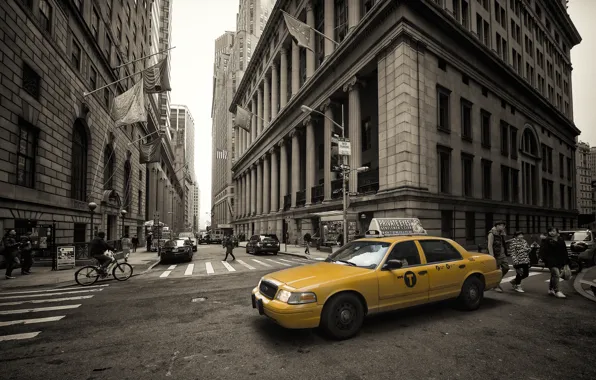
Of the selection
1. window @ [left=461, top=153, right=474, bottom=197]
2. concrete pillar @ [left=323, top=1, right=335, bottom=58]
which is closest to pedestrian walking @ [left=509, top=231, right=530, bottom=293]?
window @ [left=461, top=153, right=474, bottom=197]

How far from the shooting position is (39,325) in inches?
252

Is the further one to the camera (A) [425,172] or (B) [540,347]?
(A) [425,172]

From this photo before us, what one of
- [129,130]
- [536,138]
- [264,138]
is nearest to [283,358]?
[129,130]

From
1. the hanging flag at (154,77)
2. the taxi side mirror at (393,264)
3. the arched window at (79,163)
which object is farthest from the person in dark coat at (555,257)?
the arched window at (79,163)

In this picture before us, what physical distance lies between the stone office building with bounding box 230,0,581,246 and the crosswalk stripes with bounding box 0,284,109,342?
17921mm

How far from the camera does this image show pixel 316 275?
18.4 ft

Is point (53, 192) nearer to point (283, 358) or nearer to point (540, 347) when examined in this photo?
point (283, 358)

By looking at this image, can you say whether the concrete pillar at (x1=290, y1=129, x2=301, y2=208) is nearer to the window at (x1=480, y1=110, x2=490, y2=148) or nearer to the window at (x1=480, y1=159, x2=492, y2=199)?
the window at (x1=480, y1=110, x2=490, y2=148)

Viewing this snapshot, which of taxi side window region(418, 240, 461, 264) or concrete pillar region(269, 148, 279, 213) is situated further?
concrete pillar region(269, 148, 279, 213)

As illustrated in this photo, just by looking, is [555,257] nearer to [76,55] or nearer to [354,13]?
[354,13]

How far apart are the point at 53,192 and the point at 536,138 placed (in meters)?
48.1

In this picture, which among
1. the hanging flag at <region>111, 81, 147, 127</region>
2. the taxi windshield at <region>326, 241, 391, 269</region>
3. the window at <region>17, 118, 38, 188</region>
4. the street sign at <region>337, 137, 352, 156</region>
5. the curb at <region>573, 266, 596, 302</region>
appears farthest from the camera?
the street sign at <region>337, 137, 352, 156</region>

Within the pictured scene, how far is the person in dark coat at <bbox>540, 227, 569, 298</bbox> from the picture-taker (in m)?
8.33

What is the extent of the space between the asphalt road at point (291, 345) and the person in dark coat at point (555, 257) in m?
0.62
